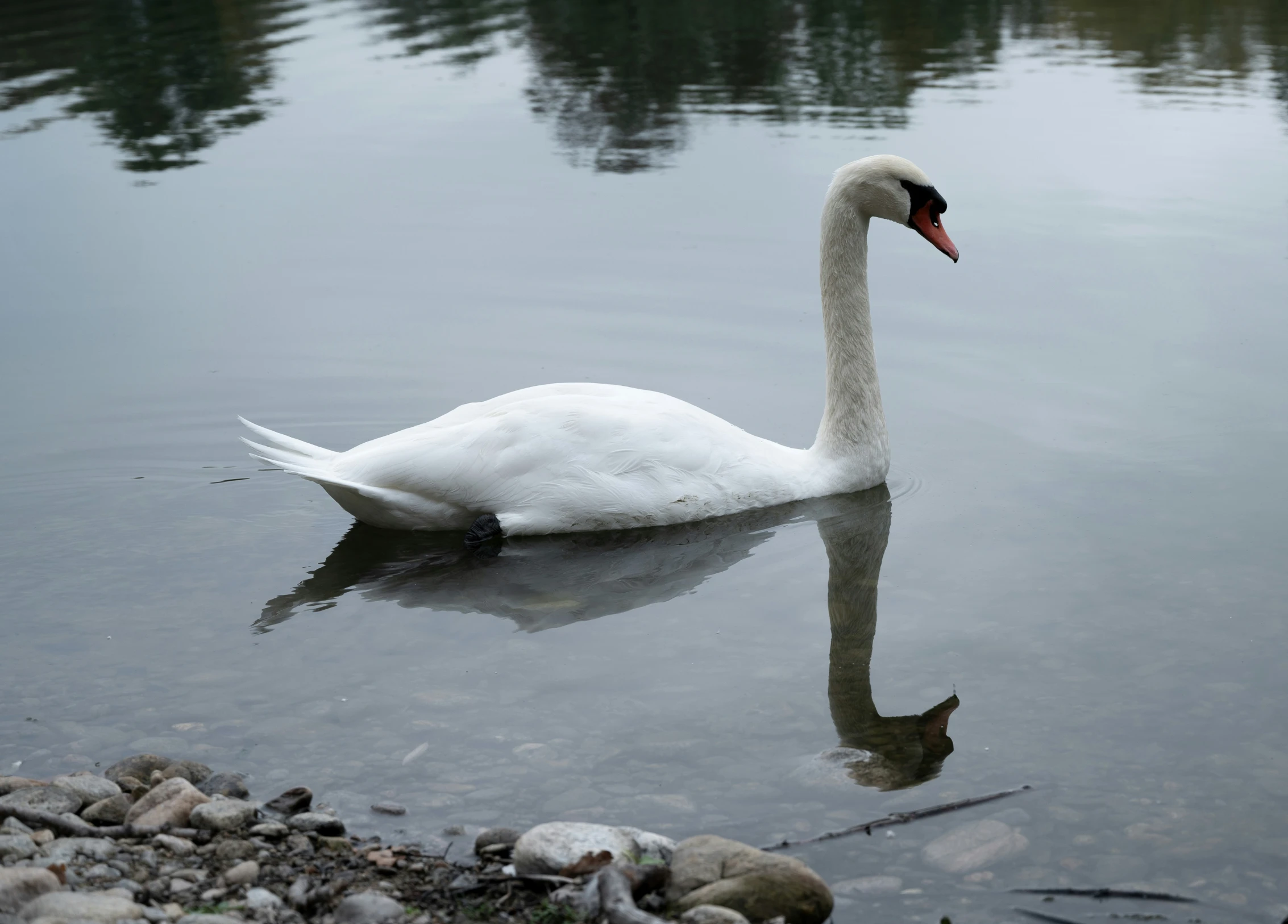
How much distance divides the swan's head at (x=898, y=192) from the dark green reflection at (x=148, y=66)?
32.5 ft

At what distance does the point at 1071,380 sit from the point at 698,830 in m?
5.73

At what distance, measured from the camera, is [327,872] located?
14.4 ft

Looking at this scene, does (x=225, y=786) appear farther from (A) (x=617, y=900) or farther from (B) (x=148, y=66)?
(B) (x=148, y=66)

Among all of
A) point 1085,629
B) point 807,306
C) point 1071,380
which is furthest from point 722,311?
point 1085,629

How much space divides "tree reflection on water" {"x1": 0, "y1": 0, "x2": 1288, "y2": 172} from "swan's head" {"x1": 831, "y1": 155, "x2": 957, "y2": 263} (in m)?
7.50

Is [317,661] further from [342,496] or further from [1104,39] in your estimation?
[1104,39]

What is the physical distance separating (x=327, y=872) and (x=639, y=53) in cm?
1973

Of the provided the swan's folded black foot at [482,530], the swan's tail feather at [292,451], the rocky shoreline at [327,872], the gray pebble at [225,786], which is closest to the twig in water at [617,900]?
the rocky shoreline at [327,872]

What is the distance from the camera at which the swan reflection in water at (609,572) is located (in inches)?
251

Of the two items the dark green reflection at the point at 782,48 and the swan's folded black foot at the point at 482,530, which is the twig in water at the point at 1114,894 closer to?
the swan's folded black foot at the point at 482,530

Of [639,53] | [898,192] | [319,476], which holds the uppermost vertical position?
[639,53]

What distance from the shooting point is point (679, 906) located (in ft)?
13.5

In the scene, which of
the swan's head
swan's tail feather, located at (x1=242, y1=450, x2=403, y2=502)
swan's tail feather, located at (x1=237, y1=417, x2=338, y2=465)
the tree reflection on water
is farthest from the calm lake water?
the swan's head

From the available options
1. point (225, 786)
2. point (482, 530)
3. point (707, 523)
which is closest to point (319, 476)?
point (482, 530)
